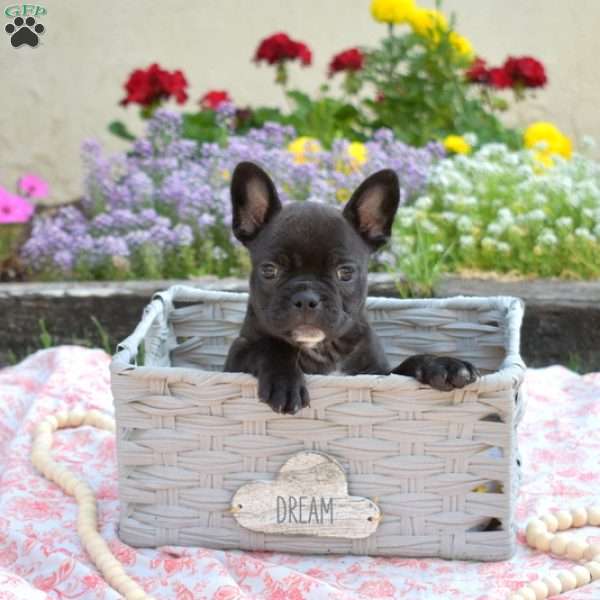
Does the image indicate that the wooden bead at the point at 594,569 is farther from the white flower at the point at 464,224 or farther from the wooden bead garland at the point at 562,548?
the white flower at the point at 464,224

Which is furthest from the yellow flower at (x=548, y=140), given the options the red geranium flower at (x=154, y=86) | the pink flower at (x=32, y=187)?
the pink flower at (x=32, y=187)

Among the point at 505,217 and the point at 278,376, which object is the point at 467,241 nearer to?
the point at 505,217

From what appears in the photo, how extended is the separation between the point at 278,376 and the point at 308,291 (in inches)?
9.7

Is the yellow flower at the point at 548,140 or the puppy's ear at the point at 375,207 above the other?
the yellow flower at the point at 548,140

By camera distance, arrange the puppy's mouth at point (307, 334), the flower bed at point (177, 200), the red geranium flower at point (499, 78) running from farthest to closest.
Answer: the red geranium flower at point (499, 78) → the flower bed at point (177, 200) → the puppy's mouth at point (307, 334)

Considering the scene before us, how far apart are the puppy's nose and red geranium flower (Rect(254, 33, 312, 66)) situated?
3690 millimetres

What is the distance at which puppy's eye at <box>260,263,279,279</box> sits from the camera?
9.58 ft

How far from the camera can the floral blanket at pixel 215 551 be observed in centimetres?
269

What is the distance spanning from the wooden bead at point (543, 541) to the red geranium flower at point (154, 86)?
385 centimetres

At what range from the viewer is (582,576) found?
2693mm

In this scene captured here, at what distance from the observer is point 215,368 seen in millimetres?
3850

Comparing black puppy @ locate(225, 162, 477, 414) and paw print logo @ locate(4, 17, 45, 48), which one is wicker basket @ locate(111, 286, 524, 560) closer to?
black puppy @ locate(225, 162, 477, 414)

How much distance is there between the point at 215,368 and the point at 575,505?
1.35m

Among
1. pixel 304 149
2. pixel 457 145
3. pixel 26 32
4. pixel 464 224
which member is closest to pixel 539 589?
pixel 464 224
